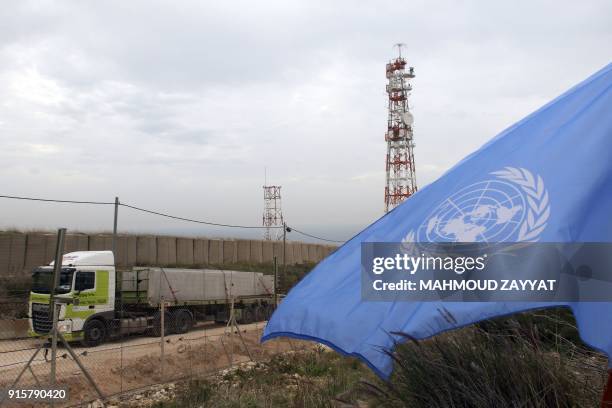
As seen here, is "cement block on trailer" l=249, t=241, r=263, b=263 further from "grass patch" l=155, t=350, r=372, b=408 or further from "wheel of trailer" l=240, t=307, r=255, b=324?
"grass patch" l=155, t=350, r=372, b=408

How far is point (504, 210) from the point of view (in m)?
3.12

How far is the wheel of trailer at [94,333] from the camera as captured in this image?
63.9 feet

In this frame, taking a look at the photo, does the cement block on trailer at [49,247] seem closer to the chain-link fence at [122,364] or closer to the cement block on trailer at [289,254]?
the chain-link fence at [122,364]

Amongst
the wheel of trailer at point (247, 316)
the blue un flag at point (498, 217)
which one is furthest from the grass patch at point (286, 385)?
the wheel of trailer at point (247, 316)

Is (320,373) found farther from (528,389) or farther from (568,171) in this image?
(568,171)

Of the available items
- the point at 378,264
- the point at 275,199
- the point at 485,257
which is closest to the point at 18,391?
the point at 378,264

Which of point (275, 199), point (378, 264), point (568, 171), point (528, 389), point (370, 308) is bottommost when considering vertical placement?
point (528, 389)

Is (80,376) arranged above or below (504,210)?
below

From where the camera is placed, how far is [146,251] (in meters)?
32.5

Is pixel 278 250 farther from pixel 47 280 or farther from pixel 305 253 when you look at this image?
pixel 47 280

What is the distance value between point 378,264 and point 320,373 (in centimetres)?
824

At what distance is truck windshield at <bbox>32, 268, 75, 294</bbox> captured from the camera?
18906 millimetres

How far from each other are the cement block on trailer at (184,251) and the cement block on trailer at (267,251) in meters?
8.00

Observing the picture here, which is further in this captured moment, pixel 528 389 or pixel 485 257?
pixel 528 389
